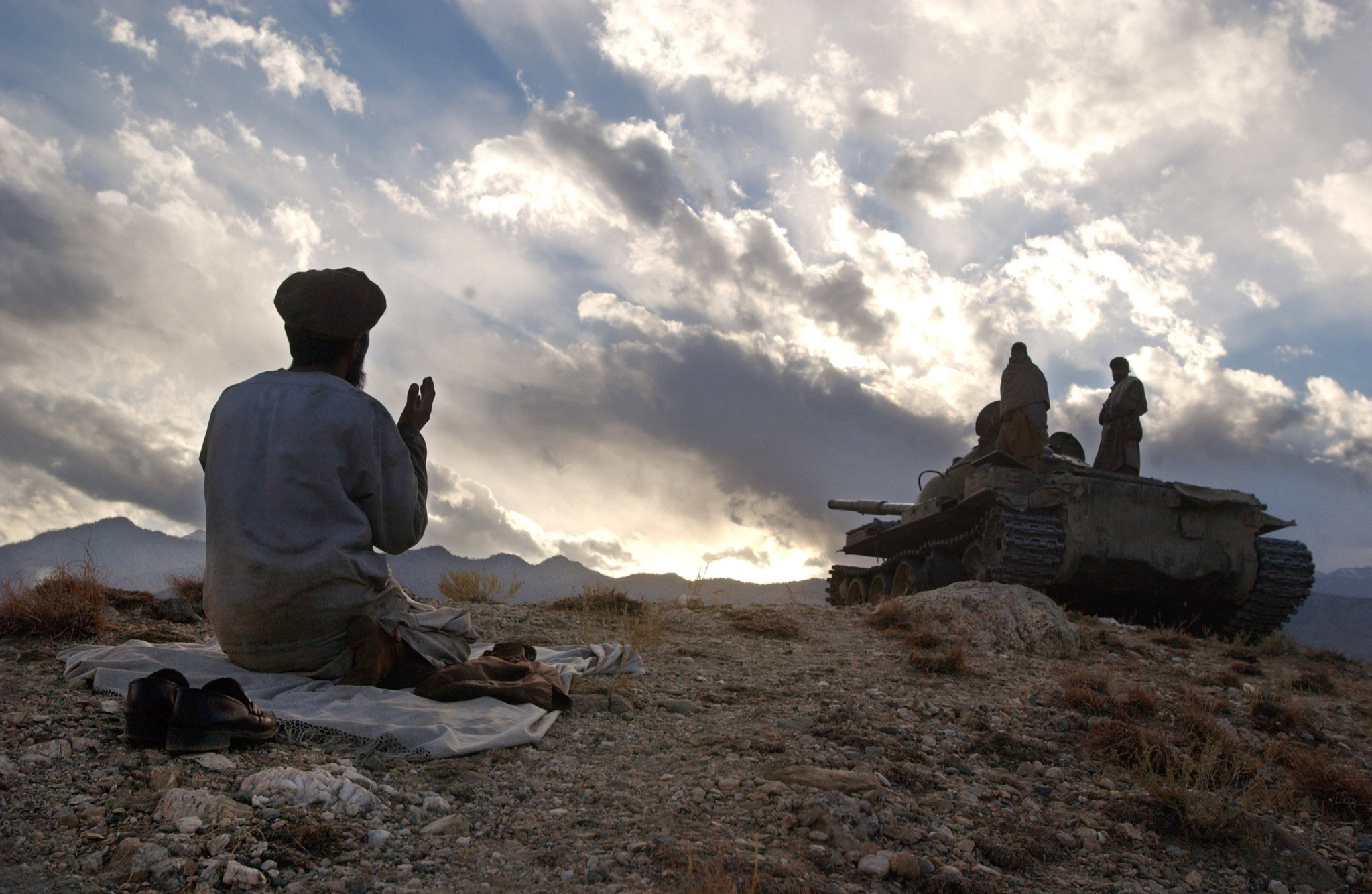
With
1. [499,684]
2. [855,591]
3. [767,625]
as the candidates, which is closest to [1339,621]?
[855,591]

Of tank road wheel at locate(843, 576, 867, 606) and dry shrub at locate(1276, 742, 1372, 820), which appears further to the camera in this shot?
tank road wheel at locate(843, 576, 867, 606)

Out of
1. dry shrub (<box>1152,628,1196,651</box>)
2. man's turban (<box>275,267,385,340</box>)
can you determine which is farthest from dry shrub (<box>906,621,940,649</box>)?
man's turban (<box>275,267,385,340</box>)

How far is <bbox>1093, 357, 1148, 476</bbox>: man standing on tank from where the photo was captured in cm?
1199

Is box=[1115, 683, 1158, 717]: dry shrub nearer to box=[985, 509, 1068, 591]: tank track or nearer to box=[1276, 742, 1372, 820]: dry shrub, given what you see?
box=[1276, 742, 1372, 820]: dry shrub

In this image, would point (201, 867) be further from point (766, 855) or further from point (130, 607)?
point (130, 607)

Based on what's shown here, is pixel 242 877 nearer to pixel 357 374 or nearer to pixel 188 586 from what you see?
pixel 357 374

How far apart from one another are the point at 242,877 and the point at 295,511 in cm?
157

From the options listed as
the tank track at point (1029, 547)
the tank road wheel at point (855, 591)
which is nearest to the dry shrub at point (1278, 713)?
the tank track at point (1029, 547)

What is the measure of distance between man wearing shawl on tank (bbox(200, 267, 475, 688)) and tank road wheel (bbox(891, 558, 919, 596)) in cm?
1026

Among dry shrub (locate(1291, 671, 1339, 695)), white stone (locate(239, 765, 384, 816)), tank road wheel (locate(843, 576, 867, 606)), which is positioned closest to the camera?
white stone (locate(239, 765, 384, 816))

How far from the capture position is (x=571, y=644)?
6.02 meters

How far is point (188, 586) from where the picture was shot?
660 centimetres

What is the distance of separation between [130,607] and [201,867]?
14.6 ft

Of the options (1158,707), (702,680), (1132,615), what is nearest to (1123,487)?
(1132,615)
